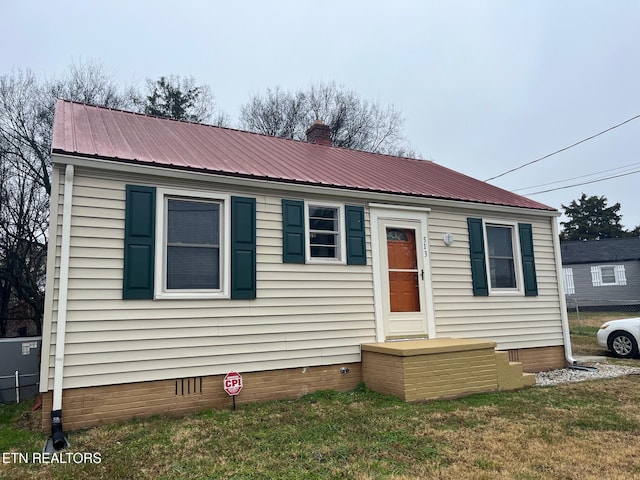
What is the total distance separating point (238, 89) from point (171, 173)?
21.0 metres

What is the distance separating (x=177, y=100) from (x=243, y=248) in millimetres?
16351

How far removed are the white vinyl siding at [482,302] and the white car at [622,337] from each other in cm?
224

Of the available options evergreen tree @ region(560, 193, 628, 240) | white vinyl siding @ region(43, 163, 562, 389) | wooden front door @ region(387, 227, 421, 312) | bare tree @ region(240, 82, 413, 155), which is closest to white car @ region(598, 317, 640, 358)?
white vinyl siding @ region(43, 163, 562, 389)

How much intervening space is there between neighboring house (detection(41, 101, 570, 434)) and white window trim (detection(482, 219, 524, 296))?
0.03 m

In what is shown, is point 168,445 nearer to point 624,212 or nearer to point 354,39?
point 354,39

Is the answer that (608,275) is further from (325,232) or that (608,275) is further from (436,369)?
(325,232)

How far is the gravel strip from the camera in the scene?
7.18 metres

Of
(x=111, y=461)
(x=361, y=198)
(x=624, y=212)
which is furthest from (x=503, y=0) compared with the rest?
(x=624, y=212)

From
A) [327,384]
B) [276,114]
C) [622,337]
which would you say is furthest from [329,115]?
[327,384]

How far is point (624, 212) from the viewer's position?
38.0 metres

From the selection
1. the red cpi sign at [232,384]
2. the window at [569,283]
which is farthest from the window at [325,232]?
the window at [569,283]

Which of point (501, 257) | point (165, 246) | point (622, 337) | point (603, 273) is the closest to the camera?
point (165, 246)

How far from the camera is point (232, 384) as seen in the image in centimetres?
530

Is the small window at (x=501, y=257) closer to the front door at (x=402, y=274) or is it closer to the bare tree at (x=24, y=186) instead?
the front door at (x=402, y=274)
